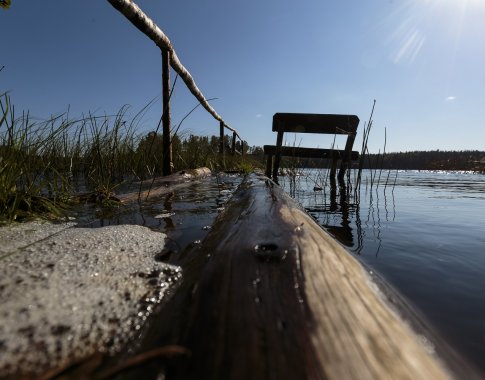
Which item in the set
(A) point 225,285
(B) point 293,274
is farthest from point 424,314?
(A) point 225,285

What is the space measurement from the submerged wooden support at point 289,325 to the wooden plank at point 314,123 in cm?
616

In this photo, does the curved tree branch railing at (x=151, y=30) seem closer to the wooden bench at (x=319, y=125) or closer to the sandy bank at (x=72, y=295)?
the sandy bank at (x=72, y=295)

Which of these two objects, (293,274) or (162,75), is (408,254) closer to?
(293,274)

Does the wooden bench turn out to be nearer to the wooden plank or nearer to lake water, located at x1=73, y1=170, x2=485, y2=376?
the wooden plank

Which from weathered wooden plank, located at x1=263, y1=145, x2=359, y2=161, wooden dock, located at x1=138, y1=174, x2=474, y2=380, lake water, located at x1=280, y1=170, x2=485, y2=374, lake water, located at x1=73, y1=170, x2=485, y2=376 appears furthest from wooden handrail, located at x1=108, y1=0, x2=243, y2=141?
weathered wooden plank, located at x1=263, y1=145, x2=359, y2=161

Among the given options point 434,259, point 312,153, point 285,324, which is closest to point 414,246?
point 434,259

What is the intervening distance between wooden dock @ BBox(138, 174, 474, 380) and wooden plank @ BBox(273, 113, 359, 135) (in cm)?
616

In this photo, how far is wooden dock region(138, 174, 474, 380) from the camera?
427mm

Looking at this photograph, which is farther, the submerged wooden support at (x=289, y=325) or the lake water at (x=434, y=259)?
the lake water at (x=434, y=259)

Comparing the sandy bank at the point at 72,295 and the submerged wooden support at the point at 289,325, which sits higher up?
the submerged wooden support at the point at 289,325

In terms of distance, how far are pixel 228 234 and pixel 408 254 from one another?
105 centimetres

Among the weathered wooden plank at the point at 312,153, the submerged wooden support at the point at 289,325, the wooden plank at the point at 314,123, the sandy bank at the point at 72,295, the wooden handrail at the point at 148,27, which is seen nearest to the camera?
the submerged wooden support at the point at 289,325

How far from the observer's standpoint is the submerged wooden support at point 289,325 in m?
0.43

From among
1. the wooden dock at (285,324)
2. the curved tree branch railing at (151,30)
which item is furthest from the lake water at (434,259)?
the curved tree branch railing at (151,30)
